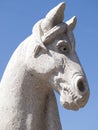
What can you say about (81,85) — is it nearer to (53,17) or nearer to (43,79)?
(43,79)

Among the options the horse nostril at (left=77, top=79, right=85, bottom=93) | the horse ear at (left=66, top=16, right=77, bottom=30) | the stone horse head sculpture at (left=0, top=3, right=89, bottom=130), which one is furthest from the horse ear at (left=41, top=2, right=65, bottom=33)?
the horse nostril at (left=77, top=79, right=85, bottom=93)

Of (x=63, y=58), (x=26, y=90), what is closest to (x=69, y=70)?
(x=63, y=58)

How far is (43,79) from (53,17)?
0.64 m

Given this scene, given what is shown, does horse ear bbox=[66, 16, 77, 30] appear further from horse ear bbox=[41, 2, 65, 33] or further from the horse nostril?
the horse nostril

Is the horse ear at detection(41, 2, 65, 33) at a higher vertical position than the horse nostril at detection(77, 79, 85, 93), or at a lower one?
higher

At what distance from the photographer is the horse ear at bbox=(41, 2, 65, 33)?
13.3 ft

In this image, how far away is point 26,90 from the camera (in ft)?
13.2

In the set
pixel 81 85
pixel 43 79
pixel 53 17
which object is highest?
pixel 53 17

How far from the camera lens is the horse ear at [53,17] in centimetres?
404

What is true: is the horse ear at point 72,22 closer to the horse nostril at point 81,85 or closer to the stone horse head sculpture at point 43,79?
the stone horse head sculpture at point 43,79

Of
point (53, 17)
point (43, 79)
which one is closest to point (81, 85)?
point (43, 79)

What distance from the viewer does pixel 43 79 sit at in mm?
4004

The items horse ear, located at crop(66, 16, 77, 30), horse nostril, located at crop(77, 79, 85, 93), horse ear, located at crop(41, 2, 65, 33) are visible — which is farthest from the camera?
horse ear, located at crop(66, 16, 77, 30)

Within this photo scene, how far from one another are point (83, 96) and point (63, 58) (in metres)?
0.44
